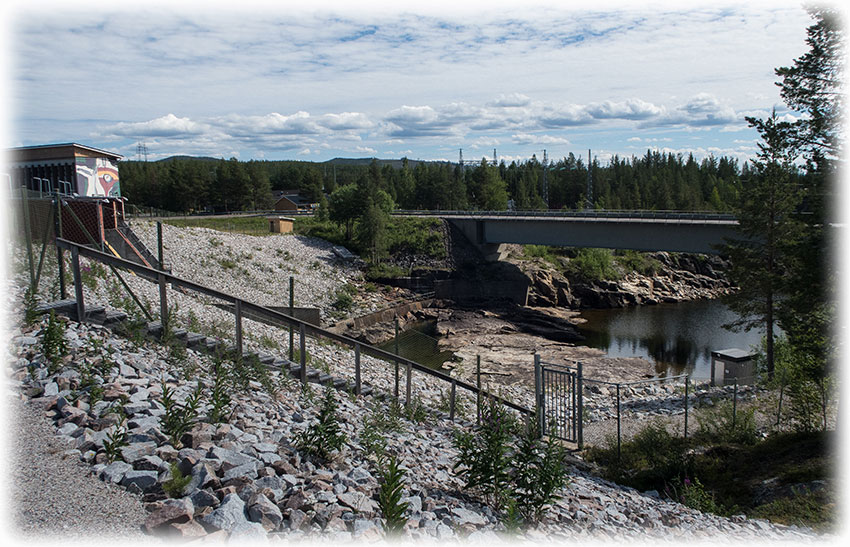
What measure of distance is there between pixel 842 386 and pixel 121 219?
28265 millimetres

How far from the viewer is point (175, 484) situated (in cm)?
563

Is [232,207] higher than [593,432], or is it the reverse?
[232,207]

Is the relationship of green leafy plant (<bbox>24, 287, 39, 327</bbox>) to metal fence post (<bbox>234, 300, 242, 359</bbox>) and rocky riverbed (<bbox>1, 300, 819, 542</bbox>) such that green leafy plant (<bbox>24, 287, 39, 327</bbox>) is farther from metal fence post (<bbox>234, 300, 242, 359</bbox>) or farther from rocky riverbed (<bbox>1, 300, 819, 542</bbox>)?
metal fence post (<bbox>234, 300, 242, 359</bbox>)

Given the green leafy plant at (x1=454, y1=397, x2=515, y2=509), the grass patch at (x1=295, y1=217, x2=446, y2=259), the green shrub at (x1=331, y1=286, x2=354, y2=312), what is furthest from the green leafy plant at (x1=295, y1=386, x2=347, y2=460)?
the grass patch at (x1=295, y1=217, x2=446, y2=259)

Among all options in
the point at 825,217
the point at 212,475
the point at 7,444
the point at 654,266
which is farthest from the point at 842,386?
the point at 654,266

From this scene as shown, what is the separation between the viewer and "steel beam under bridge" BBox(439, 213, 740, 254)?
4209cm

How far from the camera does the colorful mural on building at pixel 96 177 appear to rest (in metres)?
26.3

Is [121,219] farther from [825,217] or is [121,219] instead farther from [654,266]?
[654,266]

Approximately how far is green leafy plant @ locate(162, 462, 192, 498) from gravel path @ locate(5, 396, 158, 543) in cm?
28

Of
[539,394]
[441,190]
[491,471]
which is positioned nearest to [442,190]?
[441,190]

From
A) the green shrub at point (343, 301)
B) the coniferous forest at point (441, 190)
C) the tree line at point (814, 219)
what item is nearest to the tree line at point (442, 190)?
the coniferous forest at point (441, 190)

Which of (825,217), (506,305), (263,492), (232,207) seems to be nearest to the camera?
(263,492)

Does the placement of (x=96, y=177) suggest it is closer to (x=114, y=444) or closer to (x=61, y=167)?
(x=61, y=167)

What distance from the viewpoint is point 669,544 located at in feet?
22.6
